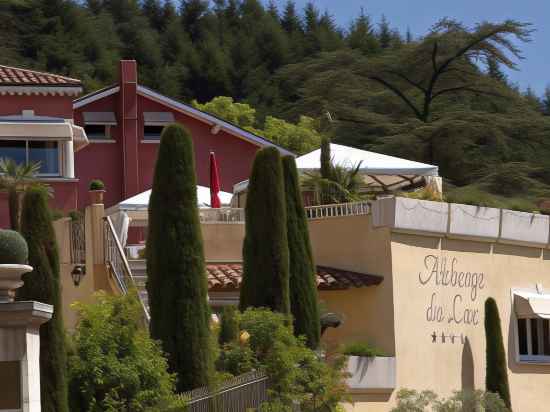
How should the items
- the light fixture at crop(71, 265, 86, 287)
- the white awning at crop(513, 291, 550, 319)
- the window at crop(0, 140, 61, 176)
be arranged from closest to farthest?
the light fixture at crop(71, 265, 86, 287)
the white awning at crop(513, 291, 550, 319)
the window at crop(0, 140, 61, 176)

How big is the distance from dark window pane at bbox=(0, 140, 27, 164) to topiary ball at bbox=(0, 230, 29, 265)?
20773 mm

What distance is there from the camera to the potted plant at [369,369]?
1033 inches

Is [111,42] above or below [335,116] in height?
above

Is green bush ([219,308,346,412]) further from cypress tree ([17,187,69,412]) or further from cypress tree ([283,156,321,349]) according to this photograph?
cypress tree ([17,187,69,412])

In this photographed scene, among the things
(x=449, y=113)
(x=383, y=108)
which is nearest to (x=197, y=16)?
(x=383, y=108)

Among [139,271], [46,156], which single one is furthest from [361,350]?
[46,156]

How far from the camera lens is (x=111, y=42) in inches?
3391

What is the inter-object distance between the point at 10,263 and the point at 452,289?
48.3 feet

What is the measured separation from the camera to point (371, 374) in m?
26.5

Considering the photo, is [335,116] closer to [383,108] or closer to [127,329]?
[383,108]

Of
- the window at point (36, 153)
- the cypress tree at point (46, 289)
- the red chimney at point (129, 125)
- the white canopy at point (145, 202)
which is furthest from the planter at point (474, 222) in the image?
the red chimney at point (129, 125)

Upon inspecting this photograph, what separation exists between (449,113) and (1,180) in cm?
2824

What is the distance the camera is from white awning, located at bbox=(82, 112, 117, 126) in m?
48.8

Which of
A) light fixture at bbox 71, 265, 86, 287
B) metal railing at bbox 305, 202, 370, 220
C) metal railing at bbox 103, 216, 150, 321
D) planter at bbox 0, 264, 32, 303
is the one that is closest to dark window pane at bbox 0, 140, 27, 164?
light fixture at bbox 71, 265, 86, 287
